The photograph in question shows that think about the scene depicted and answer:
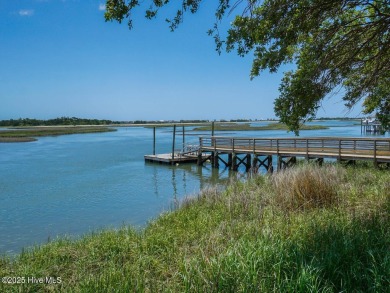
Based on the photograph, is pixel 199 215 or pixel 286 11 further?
pixel 199 215

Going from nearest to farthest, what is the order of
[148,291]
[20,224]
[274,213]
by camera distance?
[148,291] → [274,213] → [20,224]

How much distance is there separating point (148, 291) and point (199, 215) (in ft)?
14.2

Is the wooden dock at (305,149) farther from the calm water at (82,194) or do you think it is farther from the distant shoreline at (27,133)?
the distant shoreline at (27,133)

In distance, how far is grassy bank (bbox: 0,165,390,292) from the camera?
4.11m

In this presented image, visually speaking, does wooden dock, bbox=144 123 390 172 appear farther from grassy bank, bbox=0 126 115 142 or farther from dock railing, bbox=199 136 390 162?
grassy bank, bbox=0 126 115 142

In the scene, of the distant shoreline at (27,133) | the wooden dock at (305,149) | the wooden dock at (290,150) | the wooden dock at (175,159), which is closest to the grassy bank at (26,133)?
the distant shoreline at (27,133)

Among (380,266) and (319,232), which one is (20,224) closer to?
(319,232)

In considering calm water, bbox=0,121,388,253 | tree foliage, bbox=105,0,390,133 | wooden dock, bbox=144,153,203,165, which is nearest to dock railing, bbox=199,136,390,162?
calm water, bbox=0,121,388,253

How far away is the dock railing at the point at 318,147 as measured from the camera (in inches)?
687

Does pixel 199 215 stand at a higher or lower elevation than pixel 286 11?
lower

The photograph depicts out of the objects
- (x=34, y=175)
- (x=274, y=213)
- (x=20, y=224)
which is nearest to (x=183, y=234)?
(x=274, y=213)

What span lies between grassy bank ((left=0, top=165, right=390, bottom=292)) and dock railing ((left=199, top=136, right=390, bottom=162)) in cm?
931

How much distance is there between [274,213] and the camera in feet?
25.1

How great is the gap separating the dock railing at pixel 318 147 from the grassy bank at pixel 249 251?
9306 mm
